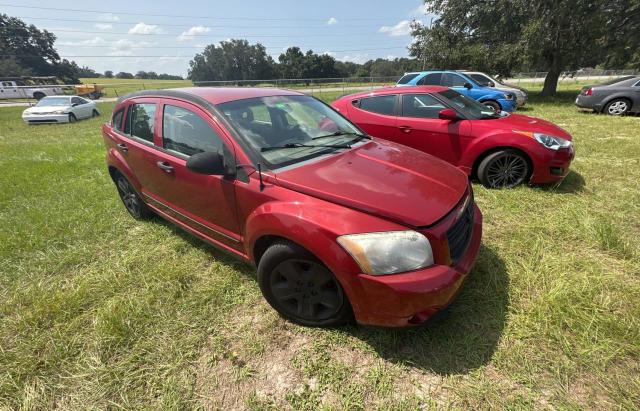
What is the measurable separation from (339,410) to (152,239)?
281 centimetres

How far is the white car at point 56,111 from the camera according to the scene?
1348 centimetres

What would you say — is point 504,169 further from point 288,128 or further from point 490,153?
point 288,128

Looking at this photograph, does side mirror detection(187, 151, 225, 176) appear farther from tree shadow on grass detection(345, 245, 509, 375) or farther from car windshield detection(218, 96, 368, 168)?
tree shadow on grass detection(345, 245, 509, 375)

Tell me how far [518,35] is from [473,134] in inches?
591

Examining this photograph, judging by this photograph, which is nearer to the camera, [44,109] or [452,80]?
[452,80]

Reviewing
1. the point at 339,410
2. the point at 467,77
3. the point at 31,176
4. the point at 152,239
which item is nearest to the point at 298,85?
the point at 467,77

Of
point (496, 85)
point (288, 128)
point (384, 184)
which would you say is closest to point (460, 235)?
point (384, 184)

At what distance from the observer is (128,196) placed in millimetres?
3992

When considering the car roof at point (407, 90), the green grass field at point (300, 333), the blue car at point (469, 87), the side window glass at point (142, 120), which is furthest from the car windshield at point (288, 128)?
the blue car at point (469, 87)

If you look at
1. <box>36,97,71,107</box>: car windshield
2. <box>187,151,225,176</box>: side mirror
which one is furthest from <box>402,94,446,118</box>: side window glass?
<box>36,97,71,107</box>: car windshield

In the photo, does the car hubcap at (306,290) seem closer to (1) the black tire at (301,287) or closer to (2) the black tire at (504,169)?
(1) the black tire at (301,287)

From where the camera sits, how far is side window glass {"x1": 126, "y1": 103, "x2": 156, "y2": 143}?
3051 millimetres

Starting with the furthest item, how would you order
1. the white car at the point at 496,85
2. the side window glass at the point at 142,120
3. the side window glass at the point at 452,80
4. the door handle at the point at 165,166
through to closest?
the white car at the point at 496,85 < the side window glass at the point at 452,80 < the side window glass at the point at 142,120 < the door handle at the point at 165,166

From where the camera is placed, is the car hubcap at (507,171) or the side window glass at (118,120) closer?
the side window glass at (118,120)
